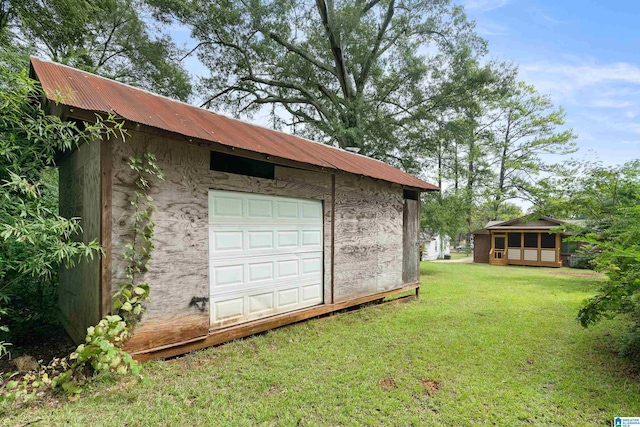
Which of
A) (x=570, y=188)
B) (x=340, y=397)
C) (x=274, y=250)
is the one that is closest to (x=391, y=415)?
(x=340, y=397)

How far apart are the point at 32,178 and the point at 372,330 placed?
5.01m

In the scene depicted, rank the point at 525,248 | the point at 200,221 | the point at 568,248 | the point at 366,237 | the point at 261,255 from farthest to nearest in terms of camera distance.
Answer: the point at 525,248
the point at 568,248
the point at 366,237
the point at 261,255
the point at 200,221

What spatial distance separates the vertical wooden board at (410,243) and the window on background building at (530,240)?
15.3 m

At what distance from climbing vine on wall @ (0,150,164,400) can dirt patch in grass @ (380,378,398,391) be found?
95.2 inches

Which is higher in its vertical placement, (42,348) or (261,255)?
(261,255)

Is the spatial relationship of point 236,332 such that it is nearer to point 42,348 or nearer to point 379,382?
point 379,382

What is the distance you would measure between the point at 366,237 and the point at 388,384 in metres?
3.57

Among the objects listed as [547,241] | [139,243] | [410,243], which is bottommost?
[547,241]

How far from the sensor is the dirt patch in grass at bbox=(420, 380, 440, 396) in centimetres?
315

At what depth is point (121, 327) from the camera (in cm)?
298

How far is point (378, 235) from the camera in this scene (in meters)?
6.89

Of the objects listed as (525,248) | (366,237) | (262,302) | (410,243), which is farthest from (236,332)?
(525,248)

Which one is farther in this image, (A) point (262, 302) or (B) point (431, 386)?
(A) point (262, 302)

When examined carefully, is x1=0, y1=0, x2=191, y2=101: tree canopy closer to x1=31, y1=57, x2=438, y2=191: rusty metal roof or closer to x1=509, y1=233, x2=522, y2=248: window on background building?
x1=31, y1=57, x2=438, y2=191: rusty metal roof
